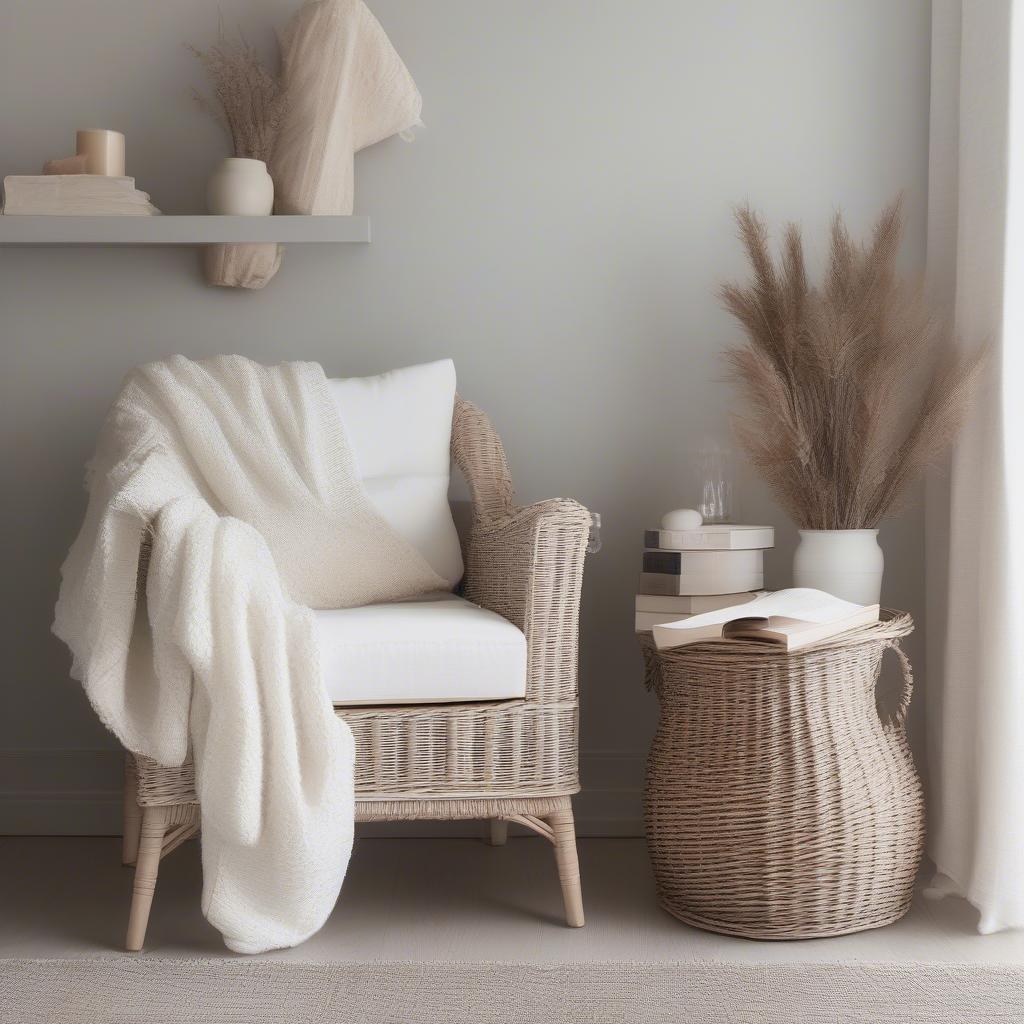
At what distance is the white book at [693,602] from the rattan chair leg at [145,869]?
0.91 metres

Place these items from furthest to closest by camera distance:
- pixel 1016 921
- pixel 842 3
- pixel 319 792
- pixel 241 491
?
1. pixel 842 3
2. pixel 241 491
3. pixel 1016 921
4. pixel 319 792

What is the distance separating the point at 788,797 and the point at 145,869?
101cm

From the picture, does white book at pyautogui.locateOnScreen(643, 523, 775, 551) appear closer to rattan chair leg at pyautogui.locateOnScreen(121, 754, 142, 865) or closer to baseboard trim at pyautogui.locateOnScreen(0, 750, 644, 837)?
baseboard trim at pyautogui.locateOnScreen(0, 750, 644, 837)

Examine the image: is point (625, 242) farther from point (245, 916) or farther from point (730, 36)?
point (245, 916)

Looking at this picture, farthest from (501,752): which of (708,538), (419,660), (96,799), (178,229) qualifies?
(178,229)

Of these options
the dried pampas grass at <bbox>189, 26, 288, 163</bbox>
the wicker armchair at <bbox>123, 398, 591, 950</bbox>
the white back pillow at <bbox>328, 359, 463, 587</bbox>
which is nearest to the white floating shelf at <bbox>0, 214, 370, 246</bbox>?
the dried pampas grass at <bbox>189, 26, 288, 163</bbox>

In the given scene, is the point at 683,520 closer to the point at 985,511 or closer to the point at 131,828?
the point at 985,511

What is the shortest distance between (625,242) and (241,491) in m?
1.01

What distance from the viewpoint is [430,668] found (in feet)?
6.00

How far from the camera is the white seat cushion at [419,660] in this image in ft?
5.96

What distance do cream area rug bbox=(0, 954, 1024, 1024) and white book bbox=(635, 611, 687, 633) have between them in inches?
23.5

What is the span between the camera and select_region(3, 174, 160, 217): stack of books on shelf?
90.1 inches

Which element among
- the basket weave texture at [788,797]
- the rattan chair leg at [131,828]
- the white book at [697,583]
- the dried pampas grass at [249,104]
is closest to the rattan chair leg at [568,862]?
the basket weave texture at [788,797]

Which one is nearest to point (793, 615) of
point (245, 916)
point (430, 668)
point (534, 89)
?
point (430, 668)
